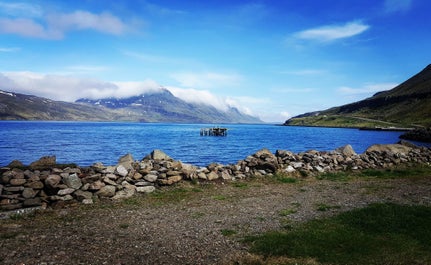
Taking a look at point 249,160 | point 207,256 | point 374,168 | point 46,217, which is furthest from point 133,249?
point 374,168

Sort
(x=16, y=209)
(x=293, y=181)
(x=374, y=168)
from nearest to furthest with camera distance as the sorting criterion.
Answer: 1. (x=16, y=209)
2. (x=293, y=181)
3. (x=374, y=168)

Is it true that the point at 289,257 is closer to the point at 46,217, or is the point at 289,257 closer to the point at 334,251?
the point at 334,251

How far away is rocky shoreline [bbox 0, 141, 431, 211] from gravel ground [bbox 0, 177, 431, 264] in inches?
56.1

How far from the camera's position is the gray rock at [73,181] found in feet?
68.2

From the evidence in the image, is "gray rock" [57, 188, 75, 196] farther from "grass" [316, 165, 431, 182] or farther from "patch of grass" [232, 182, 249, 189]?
"grass" [316, 165, 431, 182]

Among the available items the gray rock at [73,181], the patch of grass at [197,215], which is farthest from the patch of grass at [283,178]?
the gray rock at [73,181]

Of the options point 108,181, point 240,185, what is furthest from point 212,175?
point 108,181

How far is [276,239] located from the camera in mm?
13055

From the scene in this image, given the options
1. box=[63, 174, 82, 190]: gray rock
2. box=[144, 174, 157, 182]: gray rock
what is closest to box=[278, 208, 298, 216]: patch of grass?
box=[144, 174, 157, 182]: gray rock

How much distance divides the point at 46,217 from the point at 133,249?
735 cm

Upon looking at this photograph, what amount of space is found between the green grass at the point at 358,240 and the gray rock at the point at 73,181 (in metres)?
13.2

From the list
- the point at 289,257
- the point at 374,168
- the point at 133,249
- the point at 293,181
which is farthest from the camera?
the point at 374,168

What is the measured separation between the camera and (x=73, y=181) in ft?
69.1

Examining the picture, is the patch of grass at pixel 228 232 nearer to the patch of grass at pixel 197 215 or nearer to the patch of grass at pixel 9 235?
the patch of grass at pixel 197 215
